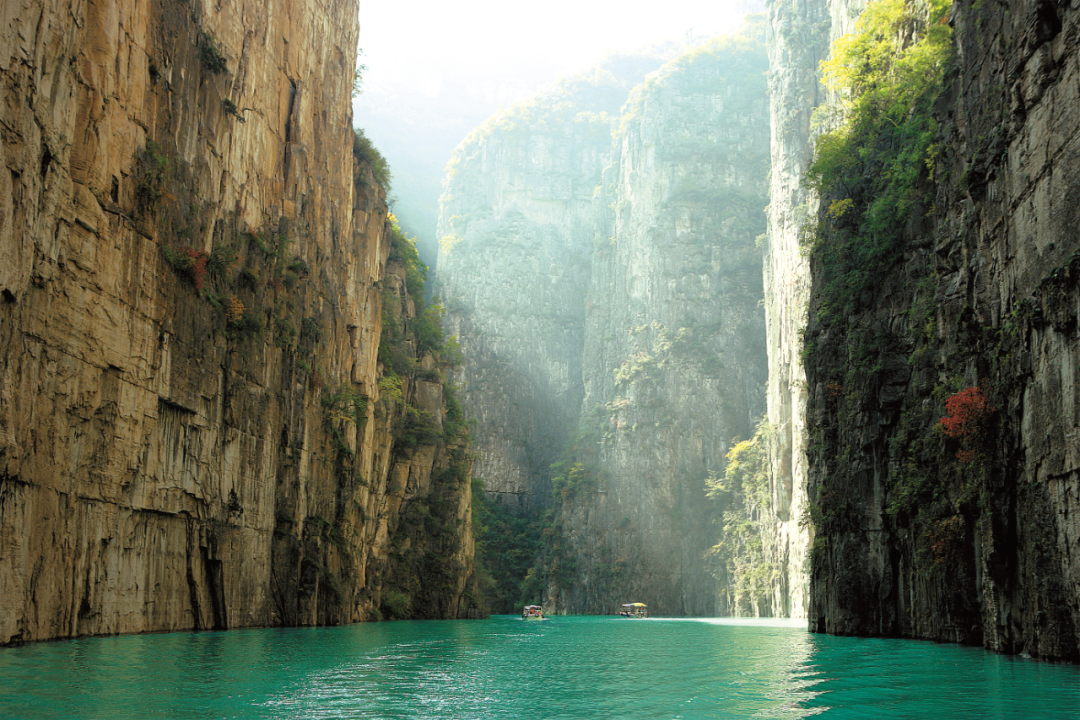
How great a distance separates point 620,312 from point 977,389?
93.6 metres

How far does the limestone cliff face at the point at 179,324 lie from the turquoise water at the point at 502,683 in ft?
9.63

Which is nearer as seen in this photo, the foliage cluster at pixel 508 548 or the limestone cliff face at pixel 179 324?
the limestone cliff face at pixel 179 324

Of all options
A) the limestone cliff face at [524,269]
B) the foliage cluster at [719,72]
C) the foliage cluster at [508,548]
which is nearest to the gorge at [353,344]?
the foliage cluster at [508,548]

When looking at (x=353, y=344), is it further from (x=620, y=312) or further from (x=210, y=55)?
(x=620, y=312)

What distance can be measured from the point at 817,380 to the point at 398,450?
27627mm

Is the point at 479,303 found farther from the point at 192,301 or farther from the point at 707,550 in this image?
the point at 192,301

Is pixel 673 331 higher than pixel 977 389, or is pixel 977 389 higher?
pixel 673 331

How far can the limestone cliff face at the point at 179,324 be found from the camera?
19.1 metres

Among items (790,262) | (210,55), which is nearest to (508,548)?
(790,262)

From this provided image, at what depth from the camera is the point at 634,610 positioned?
289 ft

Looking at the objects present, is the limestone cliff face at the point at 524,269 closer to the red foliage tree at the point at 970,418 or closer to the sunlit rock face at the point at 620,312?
the sunlit rock face at the point at 620,312

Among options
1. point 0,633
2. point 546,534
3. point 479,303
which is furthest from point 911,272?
point 479,303

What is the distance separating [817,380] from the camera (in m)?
38.1

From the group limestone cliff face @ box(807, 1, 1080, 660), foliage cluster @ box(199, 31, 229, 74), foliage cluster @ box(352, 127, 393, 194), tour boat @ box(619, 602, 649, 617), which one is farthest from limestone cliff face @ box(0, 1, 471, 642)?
tour boat @ box(619, 602, 649, 617)
